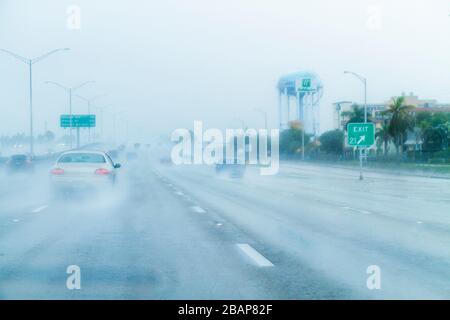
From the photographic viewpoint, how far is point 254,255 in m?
11.9

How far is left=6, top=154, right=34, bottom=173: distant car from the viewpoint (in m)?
53.9

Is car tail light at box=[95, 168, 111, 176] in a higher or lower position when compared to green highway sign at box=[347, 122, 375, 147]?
lower

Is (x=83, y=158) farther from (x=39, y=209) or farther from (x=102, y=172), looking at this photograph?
(x=39, y=209)

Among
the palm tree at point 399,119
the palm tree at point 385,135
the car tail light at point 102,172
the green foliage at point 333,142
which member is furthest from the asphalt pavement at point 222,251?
the green foliage at point 333,142

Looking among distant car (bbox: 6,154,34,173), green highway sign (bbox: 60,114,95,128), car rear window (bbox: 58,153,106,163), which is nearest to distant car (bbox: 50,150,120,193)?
car rear window (bbox: 58,153,106,163)

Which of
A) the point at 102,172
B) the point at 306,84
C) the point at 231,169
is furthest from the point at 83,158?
the point at 306,84

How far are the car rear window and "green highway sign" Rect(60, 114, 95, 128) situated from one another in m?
55.6

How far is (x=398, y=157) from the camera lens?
83750 millimetres

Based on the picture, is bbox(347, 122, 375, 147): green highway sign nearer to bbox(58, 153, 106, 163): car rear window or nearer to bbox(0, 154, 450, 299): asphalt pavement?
bbox(58, 153, 106, 163): car rear window

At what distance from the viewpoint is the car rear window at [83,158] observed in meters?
25.8

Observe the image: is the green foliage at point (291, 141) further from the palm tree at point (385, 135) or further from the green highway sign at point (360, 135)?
the green highway sign at point (360, 135)

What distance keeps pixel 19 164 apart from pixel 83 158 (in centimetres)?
2942

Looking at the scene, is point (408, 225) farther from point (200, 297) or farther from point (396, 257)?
point (200, 297)
